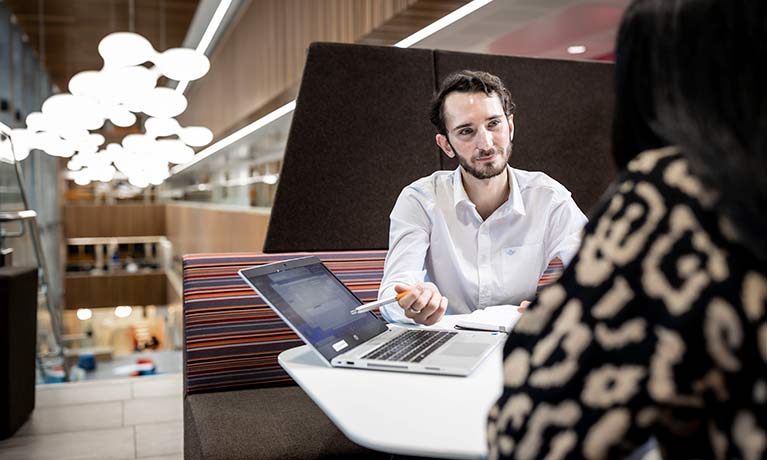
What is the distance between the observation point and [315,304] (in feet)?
4.69

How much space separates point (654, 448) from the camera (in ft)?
2.96

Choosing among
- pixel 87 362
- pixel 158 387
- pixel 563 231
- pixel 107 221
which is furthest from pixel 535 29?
pixel 107 221

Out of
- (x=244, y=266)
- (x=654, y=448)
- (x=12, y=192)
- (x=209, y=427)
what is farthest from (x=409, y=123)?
(x=12, y=192)

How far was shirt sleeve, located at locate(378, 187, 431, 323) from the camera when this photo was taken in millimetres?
1808

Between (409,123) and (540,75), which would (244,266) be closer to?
(409,123)

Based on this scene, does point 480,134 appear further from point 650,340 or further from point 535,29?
point 535,29

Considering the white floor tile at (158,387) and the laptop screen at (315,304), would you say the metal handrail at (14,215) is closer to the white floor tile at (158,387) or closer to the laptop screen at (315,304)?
the white floor tile at (158,387)

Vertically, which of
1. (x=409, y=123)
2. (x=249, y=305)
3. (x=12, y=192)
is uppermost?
(x=409, y=123)

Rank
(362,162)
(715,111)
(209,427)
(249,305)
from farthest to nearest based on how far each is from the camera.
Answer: (362,162)
(249,305)
(209,427)
(715,111)

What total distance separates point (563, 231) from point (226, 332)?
959 mm

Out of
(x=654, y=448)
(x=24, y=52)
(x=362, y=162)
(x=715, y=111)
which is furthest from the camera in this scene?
(x=24, y=52)

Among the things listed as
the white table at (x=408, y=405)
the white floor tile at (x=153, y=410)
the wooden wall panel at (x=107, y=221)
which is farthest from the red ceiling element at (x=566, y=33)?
the wooden wall panel at (x=107, y=221)

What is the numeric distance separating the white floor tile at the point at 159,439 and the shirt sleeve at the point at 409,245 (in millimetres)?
1473

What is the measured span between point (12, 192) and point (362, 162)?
2316 millimetres
